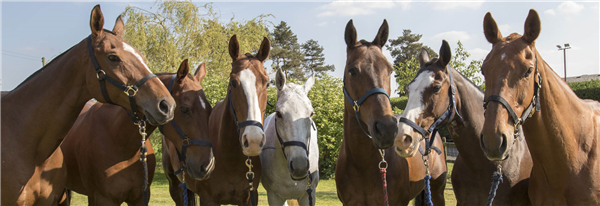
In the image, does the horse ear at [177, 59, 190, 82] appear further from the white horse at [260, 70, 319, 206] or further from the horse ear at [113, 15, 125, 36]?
the white horse at [260, 70, 319, 206]

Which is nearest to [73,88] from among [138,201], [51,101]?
[51,101]

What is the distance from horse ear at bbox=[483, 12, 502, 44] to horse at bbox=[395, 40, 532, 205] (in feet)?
1.73

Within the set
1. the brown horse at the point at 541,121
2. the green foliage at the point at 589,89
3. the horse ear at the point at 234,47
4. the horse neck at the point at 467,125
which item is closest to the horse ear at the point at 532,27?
the brown horse at the point at 541,121

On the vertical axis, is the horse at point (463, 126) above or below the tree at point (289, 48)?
below

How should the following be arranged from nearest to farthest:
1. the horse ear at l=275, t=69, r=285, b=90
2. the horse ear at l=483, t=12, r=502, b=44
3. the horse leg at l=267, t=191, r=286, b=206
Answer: the horse ear at l=483, t=12, r=502, b=44 < the horse ear at l=275, t=69, r=285, b=90 < the horse leg at l=267, t=191, r=286, b=206

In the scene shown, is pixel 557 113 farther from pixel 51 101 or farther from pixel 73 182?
pixel 73 182

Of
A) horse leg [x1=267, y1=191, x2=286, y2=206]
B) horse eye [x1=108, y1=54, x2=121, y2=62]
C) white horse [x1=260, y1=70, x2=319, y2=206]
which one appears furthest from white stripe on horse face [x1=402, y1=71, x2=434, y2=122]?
horse eye [x1=108, y1=54, x2=121, y2=62]

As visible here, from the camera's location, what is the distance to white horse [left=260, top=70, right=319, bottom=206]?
3.88 metres

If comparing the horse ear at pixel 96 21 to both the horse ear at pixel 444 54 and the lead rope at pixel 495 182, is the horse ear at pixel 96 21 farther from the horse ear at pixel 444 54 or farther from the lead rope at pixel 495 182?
the lead rope at pixel 495 182

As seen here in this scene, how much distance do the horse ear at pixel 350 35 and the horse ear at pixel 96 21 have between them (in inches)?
86.4

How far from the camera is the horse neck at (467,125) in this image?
3858 millimetres

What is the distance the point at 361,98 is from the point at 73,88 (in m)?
2.43

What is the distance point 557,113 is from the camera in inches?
119

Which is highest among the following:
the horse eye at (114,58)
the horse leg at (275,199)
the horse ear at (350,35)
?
the horse ear at (350,35)
